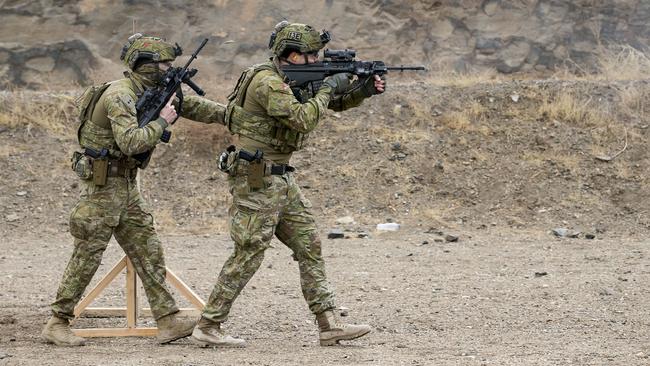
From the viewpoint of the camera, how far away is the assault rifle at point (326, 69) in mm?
7773

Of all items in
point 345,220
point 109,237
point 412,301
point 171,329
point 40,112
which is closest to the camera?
point 109,237

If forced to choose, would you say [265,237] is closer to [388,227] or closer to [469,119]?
[388,227]

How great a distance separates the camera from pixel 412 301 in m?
9.35

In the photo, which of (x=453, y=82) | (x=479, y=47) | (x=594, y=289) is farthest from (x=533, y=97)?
(x=594, y=289)

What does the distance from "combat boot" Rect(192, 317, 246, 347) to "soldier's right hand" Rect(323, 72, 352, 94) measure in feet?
5.50

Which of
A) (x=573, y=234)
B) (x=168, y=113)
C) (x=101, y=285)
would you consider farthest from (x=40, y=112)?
(x=168, y=113)

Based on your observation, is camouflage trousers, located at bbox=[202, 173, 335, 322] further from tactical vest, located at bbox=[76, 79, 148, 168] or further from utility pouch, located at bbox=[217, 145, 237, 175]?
tactical vest, located at bbox=[76, 79, 148, 168]

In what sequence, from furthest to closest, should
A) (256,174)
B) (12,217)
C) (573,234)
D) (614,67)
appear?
(614,67) < (12,217) < (573,234) < (256,174)

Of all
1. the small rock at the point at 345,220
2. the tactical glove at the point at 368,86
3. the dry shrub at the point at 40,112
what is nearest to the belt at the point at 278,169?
the tactical glove at the point at 368,86

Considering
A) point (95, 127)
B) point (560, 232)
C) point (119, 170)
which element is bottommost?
point (560, 232)

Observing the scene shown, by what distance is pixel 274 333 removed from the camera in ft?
27.7

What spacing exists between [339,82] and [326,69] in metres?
0.12

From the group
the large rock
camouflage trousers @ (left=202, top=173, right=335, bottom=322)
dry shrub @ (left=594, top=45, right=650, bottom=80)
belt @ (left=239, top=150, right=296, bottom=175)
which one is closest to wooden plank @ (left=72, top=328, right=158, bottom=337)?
camouflage trousers @ (left=202, top=173, right=335, bottom=322)

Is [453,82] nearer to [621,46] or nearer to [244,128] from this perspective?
Answer: [621,46]
